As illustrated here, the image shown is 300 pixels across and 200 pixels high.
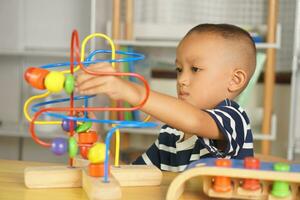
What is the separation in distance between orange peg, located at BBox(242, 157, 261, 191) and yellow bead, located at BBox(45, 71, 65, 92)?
0.28 m

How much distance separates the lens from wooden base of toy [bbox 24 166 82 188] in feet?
2.67

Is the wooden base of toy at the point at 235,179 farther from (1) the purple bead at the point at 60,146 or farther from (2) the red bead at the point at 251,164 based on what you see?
(1) the purple bead at the point at 60,146

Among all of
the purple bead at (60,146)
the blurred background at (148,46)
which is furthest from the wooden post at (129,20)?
the purple bead at (60,146)

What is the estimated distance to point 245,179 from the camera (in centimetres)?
73

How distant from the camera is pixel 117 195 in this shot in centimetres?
74

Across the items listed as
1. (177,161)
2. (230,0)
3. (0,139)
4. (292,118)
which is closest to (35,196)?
(177,161)

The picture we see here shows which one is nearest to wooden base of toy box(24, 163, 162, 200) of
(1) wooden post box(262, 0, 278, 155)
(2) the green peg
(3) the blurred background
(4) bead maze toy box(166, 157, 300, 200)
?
(4) bead maze toy box(166, 157, 300, 200)

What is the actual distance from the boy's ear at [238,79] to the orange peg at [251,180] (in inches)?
20.2

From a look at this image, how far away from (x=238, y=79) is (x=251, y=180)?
20.8 inches

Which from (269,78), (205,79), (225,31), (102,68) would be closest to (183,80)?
(205,79)

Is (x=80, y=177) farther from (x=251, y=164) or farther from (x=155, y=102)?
(x=251, y=164)

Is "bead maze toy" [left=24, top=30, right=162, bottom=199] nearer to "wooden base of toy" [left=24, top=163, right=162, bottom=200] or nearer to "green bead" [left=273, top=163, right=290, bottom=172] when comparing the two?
"wooden base of toy" [left=24, top=163, right=162, bottom=200]

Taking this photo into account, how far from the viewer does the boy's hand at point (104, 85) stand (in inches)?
28.6

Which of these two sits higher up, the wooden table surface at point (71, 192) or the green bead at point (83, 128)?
the green bead at point (83, 128)
